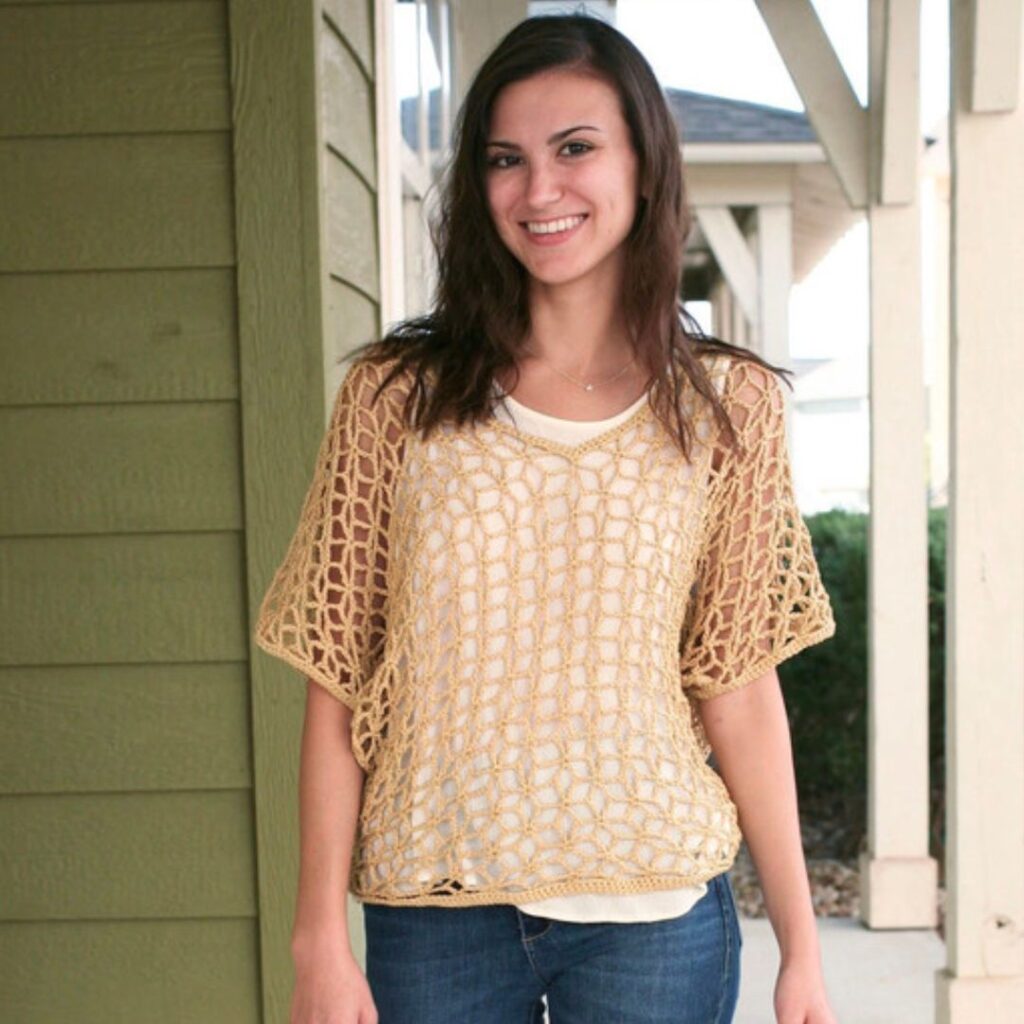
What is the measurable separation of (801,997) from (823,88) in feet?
11.0

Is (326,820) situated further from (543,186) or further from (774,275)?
(774,275)

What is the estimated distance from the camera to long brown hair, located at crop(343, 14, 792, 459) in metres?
1.47

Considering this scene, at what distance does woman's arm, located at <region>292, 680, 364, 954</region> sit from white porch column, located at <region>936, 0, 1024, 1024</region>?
1772 millimetres

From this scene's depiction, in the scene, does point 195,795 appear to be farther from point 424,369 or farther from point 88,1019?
point 424,369

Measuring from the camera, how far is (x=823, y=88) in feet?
14.4

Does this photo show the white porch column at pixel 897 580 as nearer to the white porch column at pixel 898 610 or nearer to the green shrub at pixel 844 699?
the white porch column at pixel 898 610

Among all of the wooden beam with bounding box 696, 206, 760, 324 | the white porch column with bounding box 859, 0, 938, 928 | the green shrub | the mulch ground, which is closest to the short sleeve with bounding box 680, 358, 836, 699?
the white porch column with bounding box 859, 0, 938, 928

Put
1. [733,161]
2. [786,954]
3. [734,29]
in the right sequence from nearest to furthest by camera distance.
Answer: [786,954]
[733,161]
[734,29]

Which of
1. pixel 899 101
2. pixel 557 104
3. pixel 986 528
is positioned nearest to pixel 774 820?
pixel 557 104

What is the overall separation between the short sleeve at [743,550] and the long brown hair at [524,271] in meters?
0.03

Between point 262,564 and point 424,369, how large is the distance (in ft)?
2.68

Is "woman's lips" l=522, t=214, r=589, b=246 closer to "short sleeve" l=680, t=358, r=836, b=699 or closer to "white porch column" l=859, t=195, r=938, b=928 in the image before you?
"short sleeve" l=680, t=358, r=836, b=699

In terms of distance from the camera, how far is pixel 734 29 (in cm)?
1683

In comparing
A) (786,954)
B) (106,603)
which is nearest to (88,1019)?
(106,603)
